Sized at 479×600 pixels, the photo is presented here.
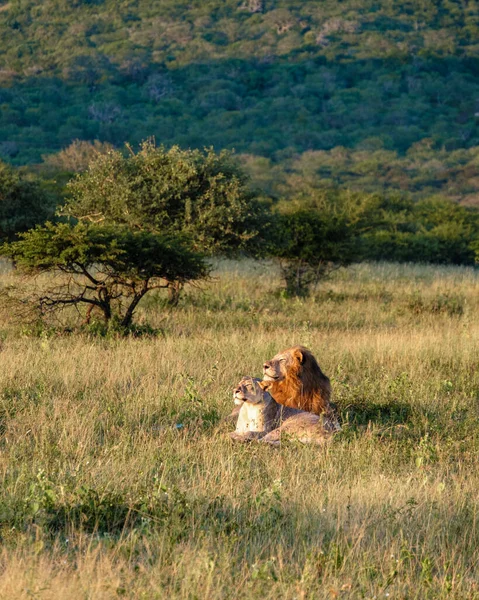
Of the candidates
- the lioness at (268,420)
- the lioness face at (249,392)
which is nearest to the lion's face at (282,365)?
the lioness at (268,420)

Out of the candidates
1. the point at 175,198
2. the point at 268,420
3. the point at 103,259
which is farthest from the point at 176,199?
the point at 268,420

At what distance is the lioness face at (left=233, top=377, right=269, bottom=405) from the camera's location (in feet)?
21.5

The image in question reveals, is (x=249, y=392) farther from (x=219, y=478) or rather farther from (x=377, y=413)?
(x=377, y=413)

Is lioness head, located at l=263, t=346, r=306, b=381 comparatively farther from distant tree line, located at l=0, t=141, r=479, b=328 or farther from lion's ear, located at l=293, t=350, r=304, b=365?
distant tree line, located at l=0, t=141, r=479, b=328

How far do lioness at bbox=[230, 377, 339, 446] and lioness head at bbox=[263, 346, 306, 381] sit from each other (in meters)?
0.26

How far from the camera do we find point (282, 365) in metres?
7.07

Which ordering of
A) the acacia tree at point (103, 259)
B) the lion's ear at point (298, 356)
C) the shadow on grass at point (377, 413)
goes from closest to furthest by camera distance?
the lion's ear at point (298, 356), the shadow on grass at point (377, 413), the acacia tree at point (103, 259)

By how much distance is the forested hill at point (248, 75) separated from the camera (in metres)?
130

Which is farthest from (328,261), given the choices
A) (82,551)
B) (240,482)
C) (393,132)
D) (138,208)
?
(393,132)

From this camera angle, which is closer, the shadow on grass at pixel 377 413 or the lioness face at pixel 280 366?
the lioness face at pixel 280 366

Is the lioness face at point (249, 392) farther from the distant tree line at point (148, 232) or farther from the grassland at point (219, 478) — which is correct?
the distant tree line at point (148, 232)

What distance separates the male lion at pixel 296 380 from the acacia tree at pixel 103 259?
5.45 meters

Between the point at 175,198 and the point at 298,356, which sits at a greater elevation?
the point at 175,198

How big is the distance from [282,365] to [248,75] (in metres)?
156
